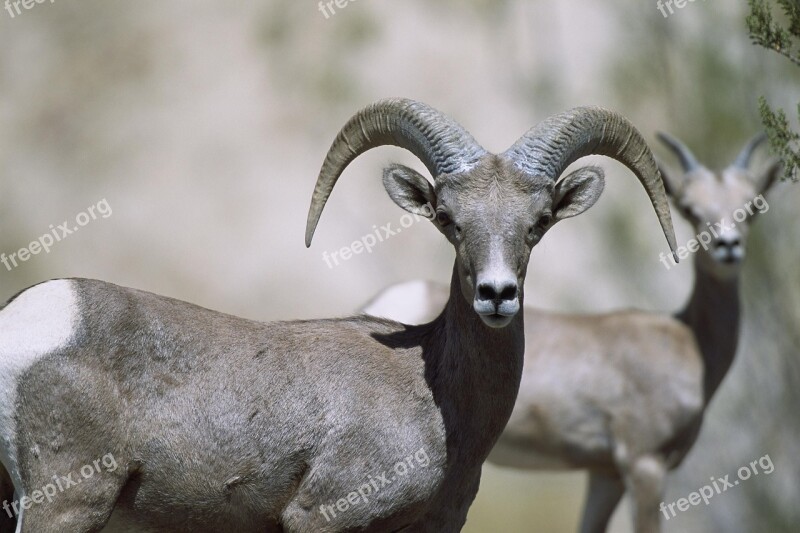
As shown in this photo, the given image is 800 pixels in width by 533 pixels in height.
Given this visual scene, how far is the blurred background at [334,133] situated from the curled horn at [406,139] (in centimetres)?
907

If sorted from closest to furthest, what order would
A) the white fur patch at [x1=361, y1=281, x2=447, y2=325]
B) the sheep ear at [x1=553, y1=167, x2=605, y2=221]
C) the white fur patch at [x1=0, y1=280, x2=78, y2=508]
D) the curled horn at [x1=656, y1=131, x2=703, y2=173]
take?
the white fur patch at [x1=0, y1=280, x2=78, y2=508]
the sheep ear at [x1=553, y1=167, x2=605, y2=221]
the white fur patch at [x1=361, y1=281, x2=447, y2=325]
the curled horn at [x1=656, y1=131, x2=703, y2=173]

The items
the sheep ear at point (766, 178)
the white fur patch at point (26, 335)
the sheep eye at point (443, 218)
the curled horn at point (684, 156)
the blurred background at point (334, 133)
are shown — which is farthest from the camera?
the blurred background at point (334, 133)

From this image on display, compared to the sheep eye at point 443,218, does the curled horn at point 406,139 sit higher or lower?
higher

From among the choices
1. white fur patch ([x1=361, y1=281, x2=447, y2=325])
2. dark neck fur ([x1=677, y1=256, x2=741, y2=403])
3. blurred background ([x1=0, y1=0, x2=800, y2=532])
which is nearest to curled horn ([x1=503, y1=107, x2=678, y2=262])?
white fur patch ([x1=361, y1=281, x2=447, y2=325])

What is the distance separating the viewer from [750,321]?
16.1 meters

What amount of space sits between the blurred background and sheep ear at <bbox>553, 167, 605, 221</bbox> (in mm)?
9235

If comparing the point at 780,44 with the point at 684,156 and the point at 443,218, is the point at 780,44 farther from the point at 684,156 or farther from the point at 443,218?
the point at 684,156

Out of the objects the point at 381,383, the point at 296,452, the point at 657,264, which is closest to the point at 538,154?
the point at 381,383

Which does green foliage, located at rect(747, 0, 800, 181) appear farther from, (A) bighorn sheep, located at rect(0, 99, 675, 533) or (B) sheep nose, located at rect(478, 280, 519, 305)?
(B) sheep nose, located at rect(478, 280, 519, 305)

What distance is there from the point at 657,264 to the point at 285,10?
21.1 feet

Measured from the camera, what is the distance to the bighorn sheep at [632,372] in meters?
10.1

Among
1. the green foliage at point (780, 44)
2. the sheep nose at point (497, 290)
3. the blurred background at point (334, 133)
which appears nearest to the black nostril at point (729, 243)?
the green foliage at point (780, 44)

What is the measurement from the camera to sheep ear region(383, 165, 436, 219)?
629cm

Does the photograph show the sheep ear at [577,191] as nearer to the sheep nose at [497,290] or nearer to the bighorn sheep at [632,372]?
the sheep nose at [497,290]
